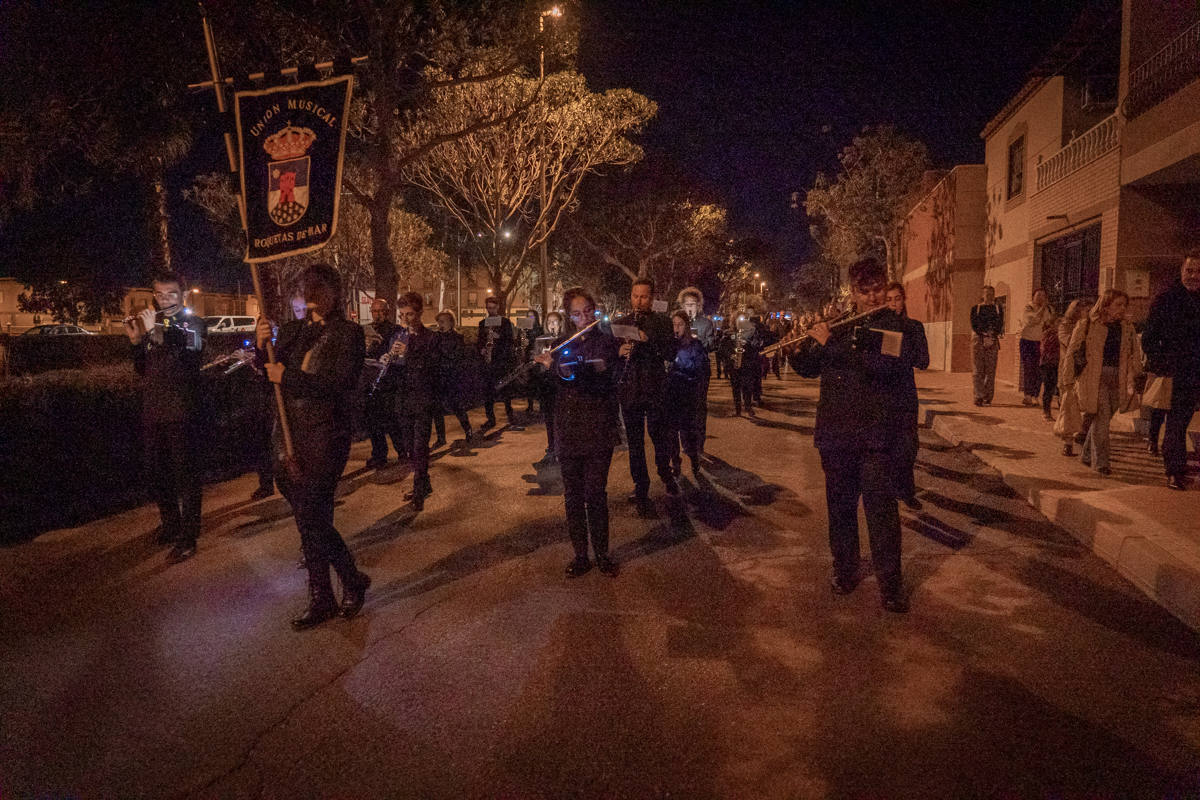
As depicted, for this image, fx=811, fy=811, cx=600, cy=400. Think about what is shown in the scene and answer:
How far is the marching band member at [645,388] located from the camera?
6527 mm

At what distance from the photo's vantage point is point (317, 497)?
441cm

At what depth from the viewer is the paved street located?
2.98m

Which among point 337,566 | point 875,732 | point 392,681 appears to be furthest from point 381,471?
point 875,732

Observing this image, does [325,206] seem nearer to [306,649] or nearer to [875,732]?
[306,649]

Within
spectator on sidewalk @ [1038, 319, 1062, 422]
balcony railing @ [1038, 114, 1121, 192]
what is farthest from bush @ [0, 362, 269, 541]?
balcony railing @ [1038, 114, 1121, 192]

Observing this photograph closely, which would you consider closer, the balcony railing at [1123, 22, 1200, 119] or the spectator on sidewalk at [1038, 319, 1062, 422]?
the balcony railing at [1123, 22, 1200, 119]

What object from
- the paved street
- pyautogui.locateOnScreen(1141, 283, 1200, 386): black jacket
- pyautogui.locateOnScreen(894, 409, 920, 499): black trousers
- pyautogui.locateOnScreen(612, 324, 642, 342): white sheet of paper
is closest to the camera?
the paved street

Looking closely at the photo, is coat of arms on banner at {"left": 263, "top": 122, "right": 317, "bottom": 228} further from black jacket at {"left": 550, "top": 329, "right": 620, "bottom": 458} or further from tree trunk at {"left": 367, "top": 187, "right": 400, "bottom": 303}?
tree trunk at {"left": 367, "top": 187, "right": 400, "bottom": 303}

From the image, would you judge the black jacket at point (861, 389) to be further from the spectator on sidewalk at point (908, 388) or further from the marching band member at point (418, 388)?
the marching band member at point (418, 388)

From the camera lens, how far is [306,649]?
163 inches

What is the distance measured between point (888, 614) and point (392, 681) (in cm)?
266

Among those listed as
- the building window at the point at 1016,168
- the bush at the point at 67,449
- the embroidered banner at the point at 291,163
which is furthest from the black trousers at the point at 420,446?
the building window at the point at 1016,168

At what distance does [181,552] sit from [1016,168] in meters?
19.8

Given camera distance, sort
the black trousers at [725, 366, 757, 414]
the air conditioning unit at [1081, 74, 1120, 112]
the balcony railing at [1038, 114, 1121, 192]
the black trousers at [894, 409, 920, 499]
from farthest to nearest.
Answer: the air conditioning unit at [1081, 74, 1120, 112]
the black trousers at [725, 366, 757, 414]
the balcony railing at [1038, 114, 1121, 192]
the black trousers at [894, 409, 920, 499]
